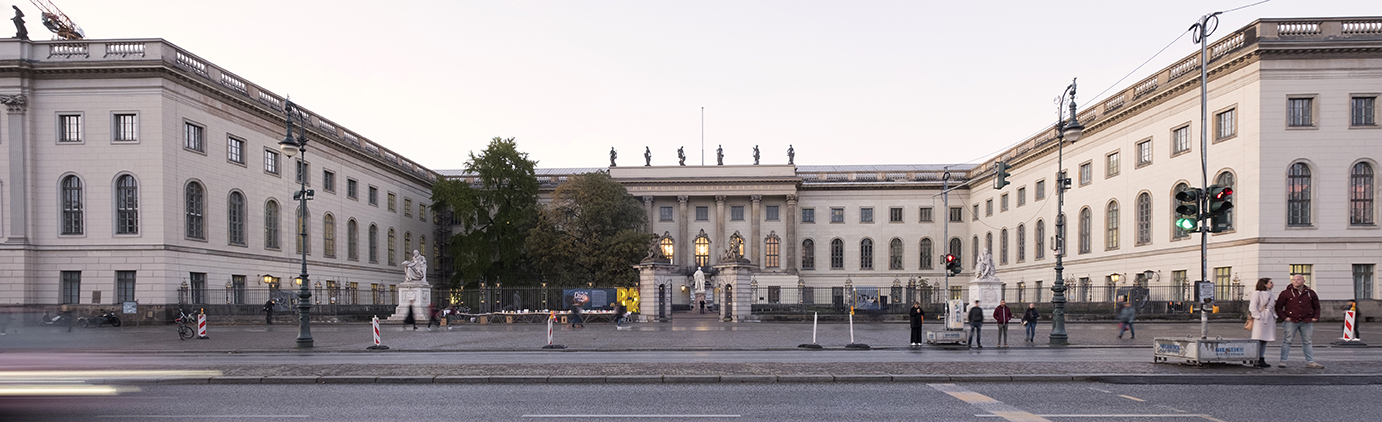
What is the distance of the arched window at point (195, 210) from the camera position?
44.1 meters

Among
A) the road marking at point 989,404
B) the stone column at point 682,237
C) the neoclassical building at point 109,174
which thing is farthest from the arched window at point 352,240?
the road marking at point 989,404

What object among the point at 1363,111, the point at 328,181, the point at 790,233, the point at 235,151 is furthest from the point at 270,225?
the point at 1363,111

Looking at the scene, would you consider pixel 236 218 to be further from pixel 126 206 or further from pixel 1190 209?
pixel 1190 209

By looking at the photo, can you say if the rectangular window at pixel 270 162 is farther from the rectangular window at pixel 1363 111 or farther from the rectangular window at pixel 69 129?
the rectangular window at pixel 1363 111

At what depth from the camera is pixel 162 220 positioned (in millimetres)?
41781

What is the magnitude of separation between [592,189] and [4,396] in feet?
193

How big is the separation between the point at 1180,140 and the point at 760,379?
1544 inches

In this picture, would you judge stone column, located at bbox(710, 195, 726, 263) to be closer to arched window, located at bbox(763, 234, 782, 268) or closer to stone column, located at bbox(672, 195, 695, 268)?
stone column, located at bbox(672, 195, 695, 268)

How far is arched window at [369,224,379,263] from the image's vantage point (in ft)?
206

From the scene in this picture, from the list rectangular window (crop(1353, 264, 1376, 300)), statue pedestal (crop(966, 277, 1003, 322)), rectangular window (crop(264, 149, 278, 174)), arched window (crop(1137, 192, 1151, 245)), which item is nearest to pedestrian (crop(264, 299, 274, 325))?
rectangular window (crop(264, 149, 278, 174))

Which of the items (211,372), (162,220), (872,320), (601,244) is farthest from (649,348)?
(601,244)

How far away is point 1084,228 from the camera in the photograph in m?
55.9

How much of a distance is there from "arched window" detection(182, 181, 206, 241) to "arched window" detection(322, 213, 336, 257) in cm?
1004

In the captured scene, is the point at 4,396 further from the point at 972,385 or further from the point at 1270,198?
the point at 1270,198
